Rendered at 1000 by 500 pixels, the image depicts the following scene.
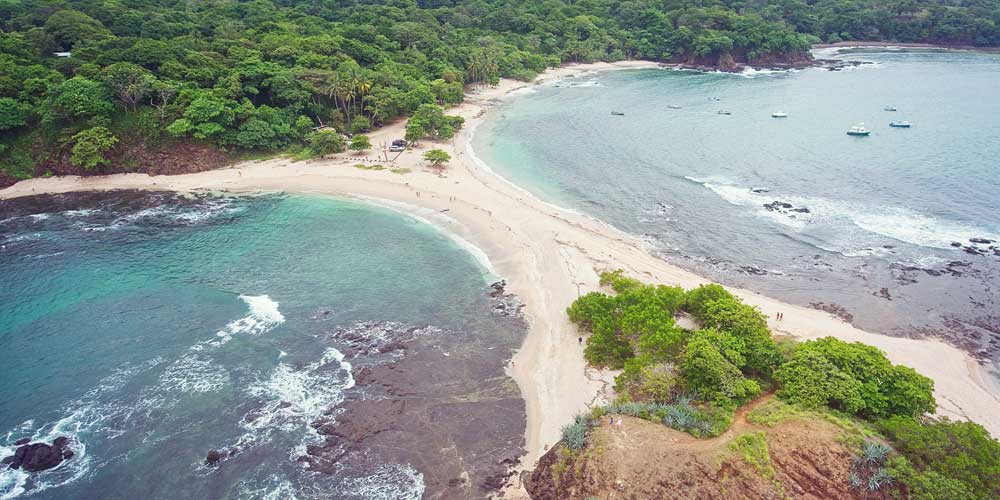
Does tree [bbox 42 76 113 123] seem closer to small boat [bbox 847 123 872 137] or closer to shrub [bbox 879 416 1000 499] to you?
shrub [bbox 879 416 1000 499]

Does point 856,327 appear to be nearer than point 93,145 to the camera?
Yes

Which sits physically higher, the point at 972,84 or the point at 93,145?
the point at 93,145

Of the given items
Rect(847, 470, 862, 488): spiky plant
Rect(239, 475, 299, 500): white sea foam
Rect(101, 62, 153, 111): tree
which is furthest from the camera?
Rect(101, 62, 153, 111): tree

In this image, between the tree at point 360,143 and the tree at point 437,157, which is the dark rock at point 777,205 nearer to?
the tree at point 437,157

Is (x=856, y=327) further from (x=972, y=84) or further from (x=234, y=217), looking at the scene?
(x=972, y=84)

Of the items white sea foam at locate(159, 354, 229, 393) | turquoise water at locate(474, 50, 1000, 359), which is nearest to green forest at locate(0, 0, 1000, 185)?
turquoise water at locate(474, 50, 1000, 359)

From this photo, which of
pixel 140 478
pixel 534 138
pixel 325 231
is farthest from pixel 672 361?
pixel 534 138

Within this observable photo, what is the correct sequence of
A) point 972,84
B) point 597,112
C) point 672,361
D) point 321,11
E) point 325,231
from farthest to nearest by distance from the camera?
point 321,11
point 972,84
point 597,112
point 325,231
point 672,361
